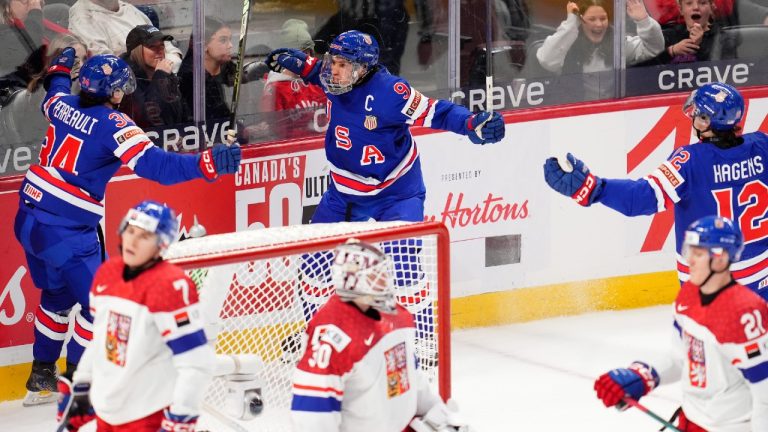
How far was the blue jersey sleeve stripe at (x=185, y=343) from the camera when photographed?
11.3ft

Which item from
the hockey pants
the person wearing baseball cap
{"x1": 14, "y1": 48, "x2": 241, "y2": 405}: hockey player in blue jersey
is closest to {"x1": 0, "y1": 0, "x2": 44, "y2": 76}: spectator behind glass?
{"x1": 14, "y1": 48, "x2": 241, "y2": 405}: hockey player in blue jersey

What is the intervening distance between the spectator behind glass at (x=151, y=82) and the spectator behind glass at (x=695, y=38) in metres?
2.51

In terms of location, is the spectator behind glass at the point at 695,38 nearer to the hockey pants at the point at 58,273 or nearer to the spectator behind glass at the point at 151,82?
the spectator behind glass at the point at 151,82

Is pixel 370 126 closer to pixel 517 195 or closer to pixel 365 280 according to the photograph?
pixel 517 195

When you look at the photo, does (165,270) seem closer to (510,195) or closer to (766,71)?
(510,195)

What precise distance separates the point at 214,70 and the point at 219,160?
94 cm

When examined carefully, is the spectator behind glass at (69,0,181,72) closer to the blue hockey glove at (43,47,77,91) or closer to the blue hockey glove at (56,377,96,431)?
the blue hockey glove at (43,47,77,91)

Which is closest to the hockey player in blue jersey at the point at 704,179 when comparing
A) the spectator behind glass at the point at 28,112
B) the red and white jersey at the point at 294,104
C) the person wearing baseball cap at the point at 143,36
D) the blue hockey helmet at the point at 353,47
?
the blue hockey helmet at the point at 353,47

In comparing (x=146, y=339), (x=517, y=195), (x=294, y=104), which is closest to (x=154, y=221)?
(x=146, y=339)

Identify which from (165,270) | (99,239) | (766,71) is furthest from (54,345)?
(766,71)

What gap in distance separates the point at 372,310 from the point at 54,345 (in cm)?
230

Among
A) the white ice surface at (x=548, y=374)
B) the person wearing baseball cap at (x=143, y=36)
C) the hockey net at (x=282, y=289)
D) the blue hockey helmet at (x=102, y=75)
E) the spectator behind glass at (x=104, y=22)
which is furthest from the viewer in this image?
the person wearing baseball cap at (x=143, y=36)

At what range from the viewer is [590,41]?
22.8ft

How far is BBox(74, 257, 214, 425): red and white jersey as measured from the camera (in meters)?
3.45
